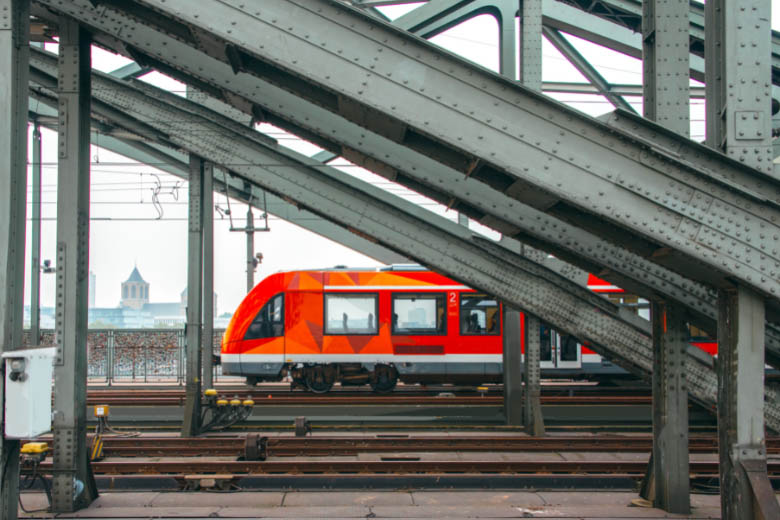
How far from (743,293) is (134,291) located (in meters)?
170

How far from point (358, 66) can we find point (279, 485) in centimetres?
575

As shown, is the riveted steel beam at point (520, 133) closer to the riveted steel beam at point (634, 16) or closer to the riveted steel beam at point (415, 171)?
the riveted steel beam at point (415, 171)

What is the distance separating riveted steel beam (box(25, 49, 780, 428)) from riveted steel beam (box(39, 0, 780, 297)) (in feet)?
18.6

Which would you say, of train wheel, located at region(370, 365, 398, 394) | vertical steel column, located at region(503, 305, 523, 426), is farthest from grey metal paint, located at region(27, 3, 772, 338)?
train wheel, located at region(370, 365, 398, 394)

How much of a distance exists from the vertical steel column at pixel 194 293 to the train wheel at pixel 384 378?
673 centimetres

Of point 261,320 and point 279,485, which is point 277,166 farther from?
point 261,320

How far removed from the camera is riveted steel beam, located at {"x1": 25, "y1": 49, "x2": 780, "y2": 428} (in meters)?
11.1

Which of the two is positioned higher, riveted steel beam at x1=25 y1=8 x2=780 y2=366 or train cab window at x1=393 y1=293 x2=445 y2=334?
riveted steel beam at x1=25 y1=8 x2=780 y2=366

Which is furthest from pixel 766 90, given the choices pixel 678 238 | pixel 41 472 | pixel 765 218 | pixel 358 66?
pixel 41 472

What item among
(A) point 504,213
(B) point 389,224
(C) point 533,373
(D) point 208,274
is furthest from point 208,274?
(A) point 504,213

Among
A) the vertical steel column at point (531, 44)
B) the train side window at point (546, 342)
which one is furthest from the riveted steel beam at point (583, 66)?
the vertical steel column at point (531, 44)

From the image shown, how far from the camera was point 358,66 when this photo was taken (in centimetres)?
551

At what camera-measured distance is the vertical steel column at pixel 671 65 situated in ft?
21.7

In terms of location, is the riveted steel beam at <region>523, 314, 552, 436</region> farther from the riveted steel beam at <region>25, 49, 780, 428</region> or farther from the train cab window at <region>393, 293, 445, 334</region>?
the train cab window at <region>393, 293, 445, 334</region>
